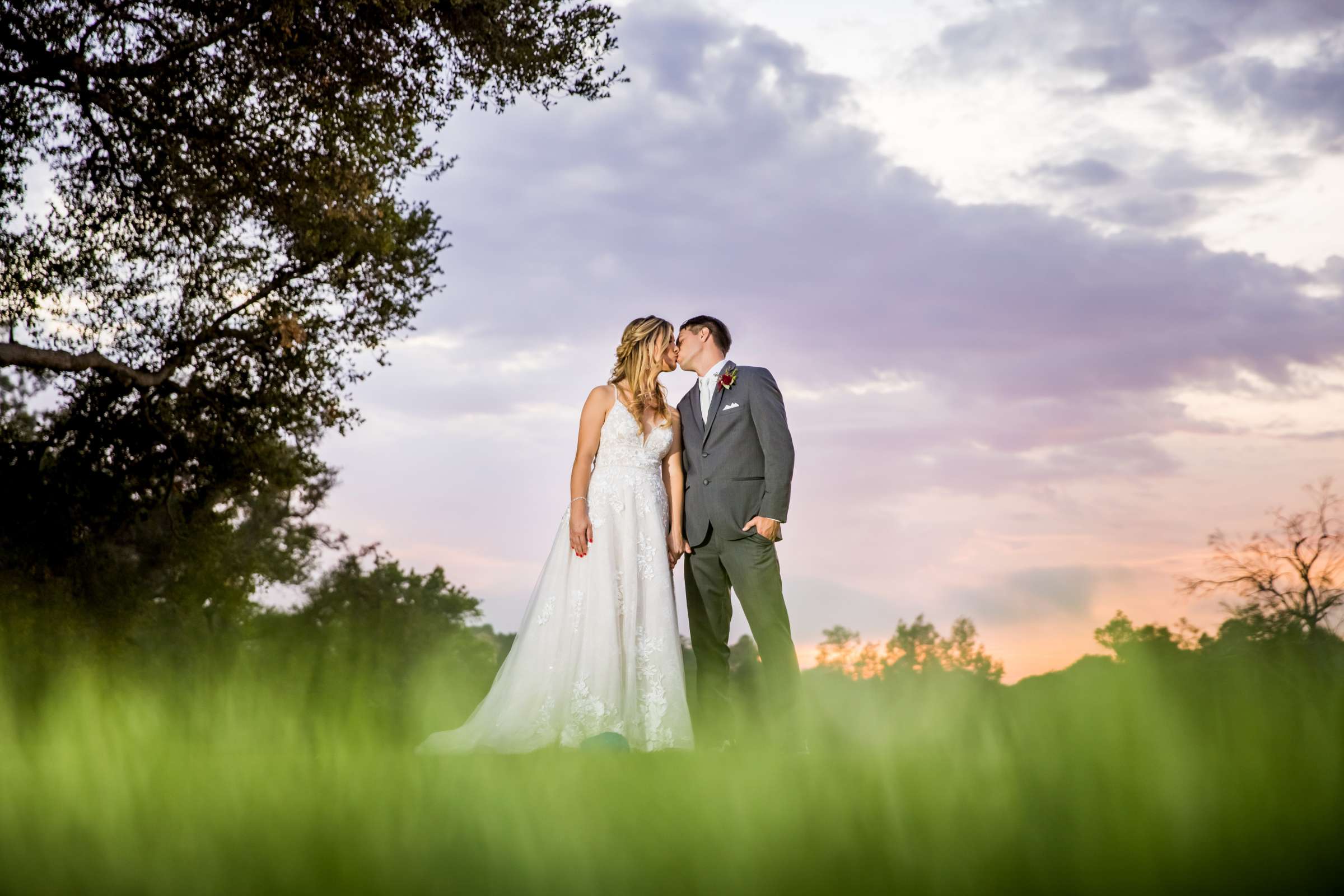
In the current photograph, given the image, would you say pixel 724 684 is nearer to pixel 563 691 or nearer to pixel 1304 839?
pixel 563 691

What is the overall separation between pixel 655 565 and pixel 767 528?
0.90 m

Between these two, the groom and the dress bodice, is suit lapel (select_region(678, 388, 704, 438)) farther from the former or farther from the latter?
the dress bodice

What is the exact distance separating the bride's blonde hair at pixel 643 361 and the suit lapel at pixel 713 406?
37 centimetres

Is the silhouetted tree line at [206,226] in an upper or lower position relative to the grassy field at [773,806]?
upper

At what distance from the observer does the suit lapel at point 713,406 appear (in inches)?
293

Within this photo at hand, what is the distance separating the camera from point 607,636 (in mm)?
7203

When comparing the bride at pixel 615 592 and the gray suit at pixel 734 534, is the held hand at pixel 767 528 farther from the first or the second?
the bride at pixel 615 592

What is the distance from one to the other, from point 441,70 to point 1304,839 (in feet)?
41.2

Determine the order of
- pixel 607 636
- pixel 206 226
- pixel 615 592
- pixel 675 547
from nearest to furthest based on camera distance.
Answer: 1. pixel 607 636
2. pixel 615 592
3. pixel 675 547
4. pixel 206 226

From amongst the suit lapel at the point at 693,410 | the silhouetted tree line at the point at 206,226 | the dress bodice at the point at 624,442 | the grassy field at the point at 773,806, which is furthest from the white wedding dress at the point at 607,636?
the silhouetted tree line at the point at 206,226

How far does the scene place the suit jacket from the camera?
7.12m

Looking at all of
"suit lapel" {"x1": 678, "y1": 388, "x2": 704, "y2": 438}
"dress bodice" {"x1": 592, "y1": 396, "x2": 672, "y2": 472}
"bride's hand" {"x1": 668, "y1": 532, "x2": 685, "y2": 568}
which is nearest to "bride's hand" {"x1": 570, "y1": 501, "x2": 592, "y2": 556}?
"dress bodice" {"x1": 592, "y1": 396, "x2": 672, "y2": 472}

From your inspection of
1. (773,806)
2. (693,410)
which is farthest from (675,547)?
(773,806)

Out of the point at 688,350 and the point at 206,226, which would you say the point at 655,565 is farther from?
the point at 206,226
